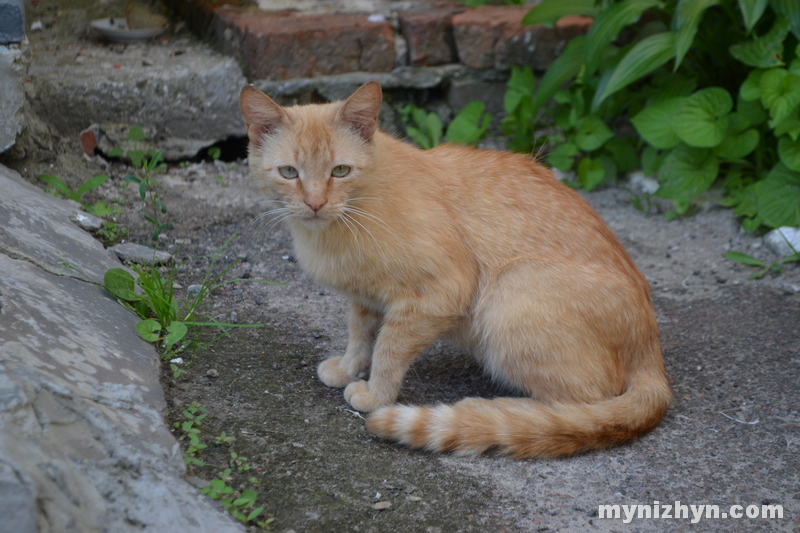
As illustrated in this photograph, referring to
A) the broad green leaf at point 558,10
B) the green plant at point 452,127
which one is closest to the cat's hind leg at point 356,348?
the green plant at point 452,127

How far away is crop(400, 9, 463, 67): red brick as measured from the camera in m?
5.04

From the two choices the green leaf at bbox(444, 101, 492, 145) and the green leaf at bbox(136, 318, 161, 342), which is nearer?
the green leaf at bbox(136, 318, 161, 342)

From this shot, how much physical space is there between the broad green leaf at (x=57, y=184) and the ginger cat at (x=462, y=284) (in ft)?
5.59

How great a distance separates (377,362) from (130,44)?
366cm

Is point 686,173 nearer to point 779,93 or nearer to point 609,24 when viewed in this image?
point 779,93

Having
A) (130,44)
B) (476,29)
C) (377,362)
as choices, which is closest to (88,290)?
(377,362)

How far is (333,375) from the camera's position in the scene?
2.88 meters

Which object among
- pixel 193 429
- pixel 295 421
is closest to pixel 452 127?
pixel 295 421

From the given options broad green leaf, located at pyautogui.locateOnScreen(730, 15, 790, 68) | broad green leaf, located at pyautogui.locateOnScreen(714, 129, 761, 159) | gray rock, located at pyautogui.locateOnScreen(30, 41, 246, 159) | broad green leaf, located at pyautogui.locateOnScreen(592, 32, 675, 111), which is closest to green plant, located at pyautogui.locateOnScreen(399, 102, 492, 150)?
broad green leaf, located at pyautogui.locateOnScreen(592, 32, 675, 111)

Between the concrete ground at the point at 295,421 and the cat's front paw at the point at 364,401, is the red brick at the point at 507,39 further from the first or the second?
the cat's front paw at the point at 364,401

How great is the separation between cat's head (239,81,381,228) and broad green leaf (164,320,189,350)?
1.99 ft

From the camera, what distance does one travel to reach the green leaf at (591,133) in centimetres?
467

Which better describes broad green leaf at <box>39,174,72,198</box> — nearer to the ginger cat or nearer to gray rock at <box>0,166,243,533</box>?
gray rock at <box>0,166,243,533</box>

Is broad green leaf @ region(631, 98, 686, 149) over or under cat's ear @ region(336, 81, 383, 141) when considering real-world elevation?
under
